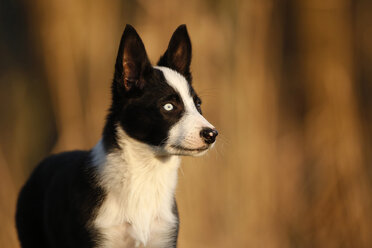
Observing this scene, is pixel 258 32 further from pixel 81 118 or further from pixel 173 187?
pixel 173 187

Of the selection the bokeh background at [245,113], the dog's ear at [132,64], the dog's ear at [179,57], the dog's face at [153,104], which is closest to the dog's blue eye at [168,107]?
the dog's face at [153,104]

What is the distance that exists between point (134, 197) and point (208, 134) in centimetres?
48

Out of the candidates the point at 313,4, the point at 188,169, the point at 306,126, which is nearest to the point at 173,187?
the point at 188,169

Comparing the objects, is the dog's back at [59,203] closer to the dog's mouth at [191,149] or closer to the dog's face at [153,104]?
the dog's face at [153,104]

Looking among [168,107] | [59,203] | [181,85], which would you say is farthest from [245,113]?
[59,203]

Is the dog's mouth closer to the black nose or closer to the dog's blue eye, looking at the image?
the black nose

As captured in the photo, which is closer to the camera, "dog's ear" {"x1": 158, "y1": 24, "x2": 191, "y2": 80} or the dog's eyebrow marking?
the dog's eyebrow marking

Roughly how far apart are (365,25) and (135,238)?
7.45 feet

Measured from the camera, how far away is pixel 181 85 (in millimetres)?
2398

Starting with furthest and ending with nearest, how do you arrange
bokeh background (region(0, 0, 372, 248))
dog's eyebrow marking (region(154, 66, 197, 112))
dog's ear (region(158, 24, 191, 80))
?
bokeh background (region(0, 0, 372, 248)) → dog's ear (region(158, 24, 191, 80)) → dog's eyebrow marking (region(154, 66, 197, 112))

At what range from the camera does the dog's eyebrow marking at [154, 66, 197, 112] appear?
7.64 ft

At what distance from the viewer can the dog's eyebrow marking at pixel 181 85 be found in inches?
91.7

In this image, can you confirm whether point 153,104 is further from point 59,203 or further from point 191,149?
point 59,203

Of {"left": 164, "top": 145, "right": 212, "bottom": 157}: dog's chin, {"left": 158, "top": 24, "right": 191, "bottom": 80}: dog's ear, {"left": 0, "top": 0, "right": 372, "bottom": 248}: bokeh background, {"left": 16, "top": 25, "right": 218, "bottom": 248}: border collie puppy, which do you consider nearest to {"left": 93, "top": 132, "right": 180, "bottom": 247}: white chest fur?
{"left": 16, "top": 25, "right": 218, "bottom": 248}: border collie puppy
